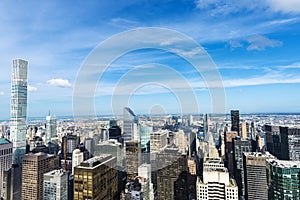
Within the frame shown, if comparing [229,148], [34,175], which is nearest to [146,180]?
[34,175]

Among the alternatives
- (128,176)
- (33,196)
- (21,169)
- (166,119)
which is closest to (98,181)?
(166,119)

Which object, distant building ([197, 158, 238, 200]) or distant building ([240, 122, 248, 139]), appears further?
distant building ([240, 122, 248, 139])

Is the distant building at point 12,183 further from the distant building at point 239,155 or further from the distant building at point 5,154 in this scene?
the distant building at point 239,155

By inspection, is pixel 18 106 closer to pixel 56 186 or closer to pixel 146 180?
pixel 56 186

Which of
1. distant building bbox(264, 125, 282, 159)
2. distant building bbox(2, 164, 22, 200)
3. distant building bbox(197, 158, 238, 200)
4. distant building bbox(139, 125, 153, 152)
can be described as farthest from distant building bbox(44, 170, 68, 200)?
distant building bbox(264, 125, 282, 159)

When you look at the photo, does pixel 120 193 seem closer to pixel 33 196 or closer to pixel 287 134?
pixel 33 196

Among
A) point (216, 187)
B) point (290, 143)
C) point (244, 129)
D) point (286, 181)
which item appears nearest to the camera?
point (286, 181)

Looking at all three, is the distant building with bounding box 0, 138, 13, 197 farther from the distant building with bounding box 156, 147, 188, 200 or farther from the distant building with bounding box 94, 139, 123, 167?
the distant building with bounding box 156, 147, 188, 200
